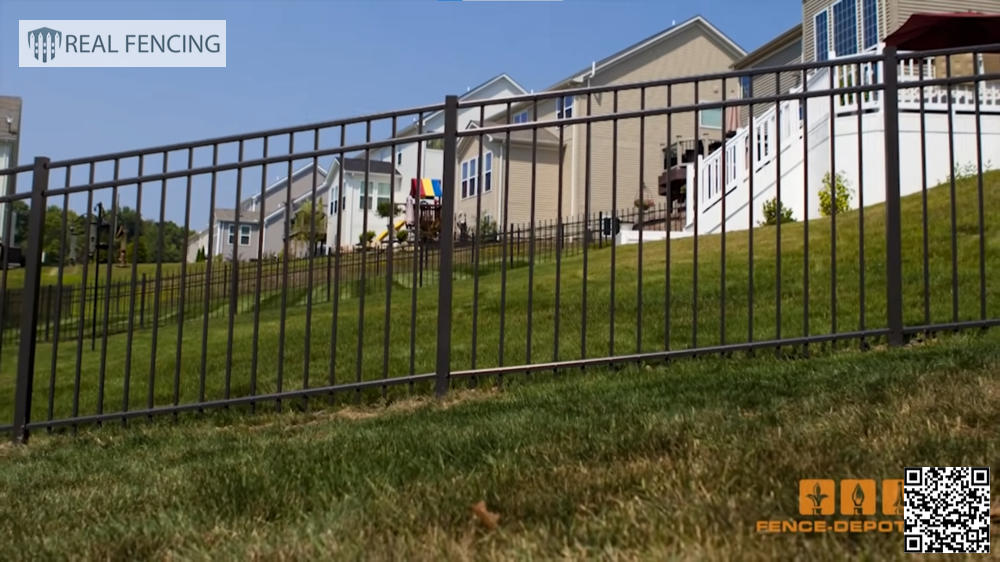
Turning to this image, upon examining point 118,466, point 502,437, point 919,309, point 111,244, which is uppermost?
point 111,244

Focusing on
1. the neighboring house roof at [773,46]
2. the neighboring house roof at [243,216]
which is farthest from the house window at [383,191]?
the neighboring house roof at [773,46]

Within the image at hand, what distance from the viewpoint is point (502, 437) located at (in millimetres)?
3197

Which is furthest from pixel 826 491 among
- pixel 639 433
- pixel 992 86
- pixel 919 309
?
pixel 992 86

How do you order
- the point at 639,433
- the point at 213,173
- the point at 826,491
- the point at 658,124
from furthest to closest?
1. the point at 658,124
2. the point at 213,173
3. the point at 639,433
4. the point at 826,491

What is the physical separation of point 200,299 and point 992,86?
18557mm

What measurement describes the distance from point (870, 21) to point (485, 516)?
2168 cm

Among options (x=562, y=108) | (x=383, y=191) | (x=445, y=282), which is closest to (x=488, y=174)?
(x=383, y=191)

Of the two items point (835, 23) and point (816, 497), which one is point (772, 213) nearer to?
point (835, 23)

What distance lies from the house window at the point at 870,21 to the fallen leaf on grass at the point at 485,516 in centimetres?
2114

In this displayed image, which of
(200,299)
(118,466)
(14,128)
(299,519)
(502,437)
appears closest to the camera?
(299,519)

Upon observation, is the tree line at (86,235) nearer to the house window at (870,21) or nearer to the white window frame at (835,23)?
the white window frame at (835,23)

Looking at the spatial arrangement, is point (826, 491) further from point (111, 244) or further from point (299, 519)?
point (111, 244)

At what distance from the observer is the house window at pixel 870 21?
20.2m

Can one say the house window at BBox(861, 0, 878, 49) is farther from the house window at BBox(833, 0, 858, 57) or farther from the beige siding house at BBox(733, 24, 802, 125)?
the beige siding house at BBox(733, 24, 802, 125)
